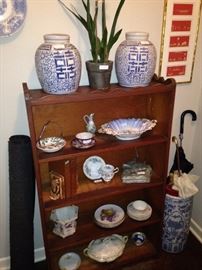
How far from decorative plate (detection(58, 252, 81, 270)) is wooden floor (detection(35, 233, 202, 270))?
187 mm

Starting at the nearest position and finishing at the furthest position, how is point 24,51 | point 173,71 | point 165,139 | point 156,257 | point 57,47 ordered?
1. point 57,47
2. point 24,51
3. point 165,139
4. point 173,71
5. point 156,257

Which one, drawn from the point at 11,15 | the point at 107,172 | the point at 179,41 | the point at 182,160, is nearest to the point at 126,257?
the point at 107,172

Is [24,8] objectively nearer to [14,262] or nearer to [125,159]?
[125,159]

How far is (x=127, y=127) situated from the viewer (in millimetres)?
1524

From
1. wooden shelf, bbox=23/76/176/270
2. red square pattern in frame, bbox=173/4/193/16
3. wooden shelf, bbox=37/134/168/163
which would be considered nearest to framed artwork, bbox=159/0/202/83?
red square pattern in frame, bbox=173/4/193/16

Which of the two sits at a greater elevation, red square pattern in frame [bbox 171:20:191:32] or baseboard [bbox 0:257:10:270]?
red square pattern in frame [bbox 171:20:191:32]

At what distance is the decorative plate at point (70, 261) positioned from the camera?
5.24 ft

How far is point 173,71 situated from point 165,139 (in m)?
0.49

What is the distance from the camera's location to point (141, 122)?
1539 mm

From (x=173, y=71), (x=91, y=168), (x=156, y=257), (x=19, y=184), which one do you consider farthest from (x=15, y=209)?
(x=173, y=71)

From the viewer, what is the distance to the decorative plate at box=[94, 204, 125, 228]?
63.1 inches

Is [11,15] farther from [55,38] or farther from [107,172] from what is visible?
[107,172]

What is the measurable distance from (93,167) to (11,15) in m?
0.92

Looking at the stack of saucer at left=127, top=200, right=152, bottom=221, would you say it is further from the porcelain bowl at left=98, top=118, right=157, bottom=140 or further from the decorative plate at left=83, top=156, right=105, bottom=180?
the porcelain bowl at left=98, top=118, right=157, bottom=140
